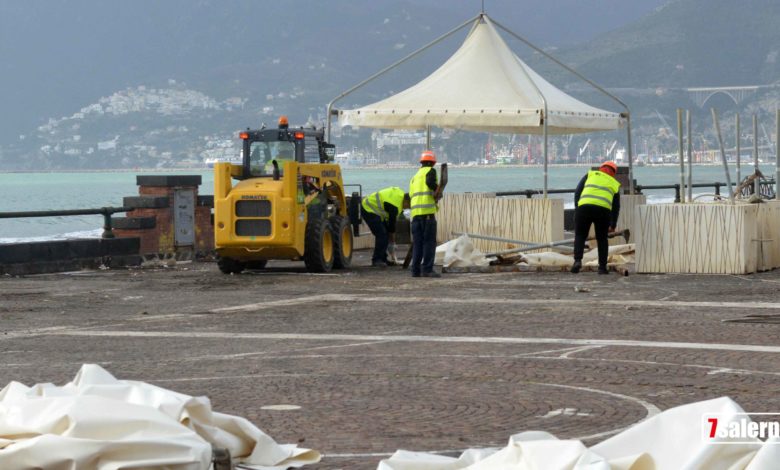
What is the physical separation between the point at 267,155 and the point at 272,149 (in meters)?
0.13

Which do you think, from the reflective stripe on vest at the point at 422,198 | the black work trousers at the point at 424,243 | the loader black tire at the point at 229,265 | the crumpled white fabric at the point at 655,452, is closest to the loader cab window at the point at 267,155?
the loader black tire at the point at 229,265

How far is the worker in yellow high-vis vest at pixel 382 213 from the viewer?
2558 centimetres

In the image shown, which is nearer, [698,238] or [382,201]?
[698,238]

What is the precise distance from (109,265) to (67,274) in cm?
156

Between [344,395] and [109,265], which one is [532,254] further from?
[344,395]

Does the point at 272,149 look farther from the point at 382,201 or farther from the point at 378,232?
the point at 378,232

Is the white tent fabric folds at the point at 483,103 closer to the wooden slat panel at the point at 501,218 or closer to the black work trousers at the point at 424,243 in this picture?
the wooden slat panel at the point at 501,218

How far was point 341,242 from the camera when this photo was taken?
25172 millimetres

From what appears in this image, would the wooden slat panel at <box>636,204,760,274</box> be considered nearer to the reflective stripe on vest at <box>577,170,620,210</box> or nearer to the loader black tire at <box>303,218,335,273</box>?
the reflective stripe on vest at <box>577,170,620,210</box>

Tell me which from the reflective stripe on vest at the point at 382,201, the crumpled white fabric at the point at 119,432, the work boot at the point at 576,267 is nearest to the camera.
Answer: the crumpled white fabric at the point at 119,432

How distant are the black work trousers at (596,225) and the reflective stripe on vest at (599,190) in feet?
0.24

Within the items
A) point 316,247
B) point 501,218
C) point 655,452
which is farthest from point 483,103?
point 655,452

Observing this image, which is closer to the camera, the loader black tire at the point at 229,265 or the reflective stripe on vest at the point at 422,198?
the reflective stripe on vest at the point at 422,198

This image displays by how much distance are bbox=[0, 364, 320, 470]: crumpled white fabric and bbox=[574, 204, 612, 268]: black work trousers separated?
14974mm
